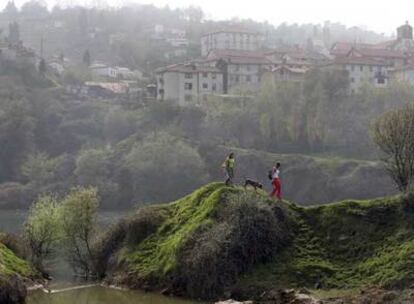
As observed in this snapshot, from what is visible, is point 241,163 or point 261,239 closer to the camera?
point 261,239

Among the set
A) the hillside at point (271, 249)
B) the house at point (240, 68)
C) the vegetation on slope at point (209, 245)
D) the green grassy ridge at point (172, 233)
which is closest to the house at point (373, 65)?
the house at point (240, 68)

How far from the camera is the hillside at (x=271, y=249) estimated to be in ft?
111

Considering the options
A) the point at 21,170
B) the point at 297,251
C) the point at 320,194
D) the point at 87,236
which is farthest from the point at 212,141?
the point at 297,251

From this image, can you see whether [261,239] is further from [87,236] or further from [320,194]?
[320,194]

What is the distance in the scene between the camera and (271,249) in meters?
36.3

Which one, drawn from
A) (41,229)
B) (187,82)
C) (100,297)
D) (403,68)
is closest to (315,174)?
(403,68)

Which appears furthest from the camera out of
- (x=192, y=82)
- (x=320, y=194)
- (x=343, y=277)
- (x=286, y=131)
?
(x=192, y=82)

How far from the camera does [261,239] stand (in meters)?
36.2

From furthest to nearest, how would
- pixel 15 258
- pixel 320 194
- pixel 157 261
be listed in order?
pixel 320 194
pixel 15 258
pixel 157 261

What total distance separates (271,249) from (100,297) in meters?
8.38

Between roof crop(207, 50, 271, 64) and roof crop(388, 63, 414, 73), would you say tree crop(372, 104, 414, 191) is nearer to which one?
roof crop(388, 63, 414, 73)

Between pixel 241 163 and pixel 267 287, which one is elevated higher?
pixel 267 287

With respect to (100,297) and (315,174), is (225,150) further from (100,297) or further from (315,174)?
(100,297)

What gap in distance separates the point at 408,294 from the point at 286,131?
9560cm
